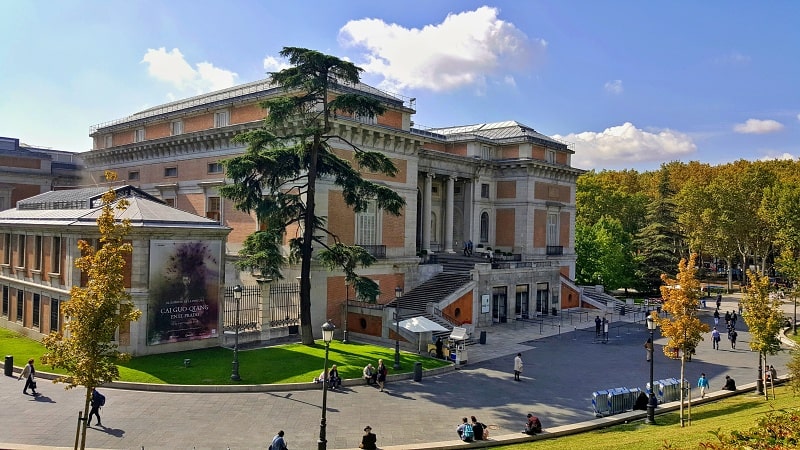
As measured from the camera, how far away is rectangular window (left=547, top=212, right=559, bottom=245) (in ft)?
169

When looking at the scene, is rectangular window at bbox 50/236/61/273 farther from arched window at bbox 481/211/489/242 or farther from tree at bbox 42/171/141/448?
arched window at bbox 481/211/489/242

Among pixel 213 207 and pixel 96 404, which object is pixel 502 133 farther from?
pixel 96 404

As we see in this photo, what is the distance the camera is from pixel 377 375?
22469 millimetres

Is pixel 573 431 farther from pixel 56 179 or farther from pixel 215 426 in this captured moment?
pixel 56 179

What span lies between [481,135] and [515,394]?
33.1 metres

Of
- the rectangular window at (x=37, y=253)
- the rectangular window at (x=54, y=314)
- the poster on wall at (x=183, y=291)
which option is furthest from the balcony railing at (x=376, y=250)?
the rectangular window at (x=37, y=253)

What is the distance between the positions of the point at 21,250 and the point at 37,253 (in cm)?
246

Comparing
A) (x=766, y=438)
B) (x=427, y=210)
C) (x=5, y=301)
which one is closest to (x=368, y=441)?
(x=766, y=438)

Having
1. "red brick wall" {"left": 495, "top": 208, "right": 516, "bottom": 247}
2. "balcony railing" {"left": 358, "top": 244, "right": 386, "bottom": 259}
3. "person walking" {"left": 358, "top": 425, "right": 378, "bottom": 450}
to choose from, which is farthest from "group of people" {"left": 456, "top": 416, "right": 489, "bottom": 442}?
"red brick wall" {"left": 495, "top": 208, "right": 516, "bottom": 247}

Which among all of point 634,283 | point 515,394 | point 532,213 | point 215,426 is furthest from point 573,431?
point 634,283

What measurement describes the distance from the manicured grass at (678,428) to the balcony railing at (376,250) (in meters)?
17.6

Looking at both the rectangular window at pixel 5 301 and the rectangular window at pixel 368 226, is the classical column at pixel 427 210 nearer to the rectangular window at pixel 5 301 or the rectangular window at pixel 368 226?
the rectangular window at pixel 368 226

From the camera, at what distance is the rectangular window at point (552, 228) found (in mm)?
51500

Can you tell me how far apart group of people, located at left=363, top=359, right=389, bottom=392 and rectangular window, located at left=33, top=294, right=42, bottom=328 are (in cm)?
1618
